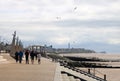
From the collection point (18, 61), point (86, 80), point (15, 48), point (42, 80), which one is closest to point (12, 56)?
point (15, 48)

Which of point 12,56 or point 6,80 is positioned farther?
point 12,56

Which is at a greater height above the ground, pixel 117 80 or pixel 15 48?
pixel 15 48

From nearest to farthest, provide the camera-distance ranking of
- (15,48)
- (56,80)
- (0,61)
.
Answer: (56,80)
(0,61)
(15,48)

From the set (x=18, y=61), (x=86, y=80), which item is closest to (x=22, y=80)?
(x=86, y=80)

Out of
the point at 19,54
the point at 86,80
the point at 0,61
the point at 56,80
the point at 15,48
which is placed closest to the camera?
the point at 56,80

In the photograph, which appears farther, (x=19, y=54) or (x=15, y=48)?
(x=15, y=48)

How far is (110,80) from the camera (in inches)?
1970

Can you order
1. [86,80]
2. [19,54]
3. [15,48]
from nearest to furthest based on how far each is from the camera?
1. [86,80]
2. [19,54]
3. [15,48]

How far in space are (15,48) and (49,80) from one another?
3496cm

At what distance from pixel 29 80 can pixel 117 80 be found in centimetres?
3266

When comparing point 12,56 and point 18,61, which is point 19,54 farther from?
point 12,56

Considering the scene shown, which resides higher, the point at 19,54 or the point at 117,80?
the point at 19,54

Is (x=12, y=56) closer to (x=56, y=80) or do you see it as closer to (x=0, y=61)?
(x=0, y=61)

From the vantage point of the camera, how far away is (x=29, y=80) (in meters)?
19.4
